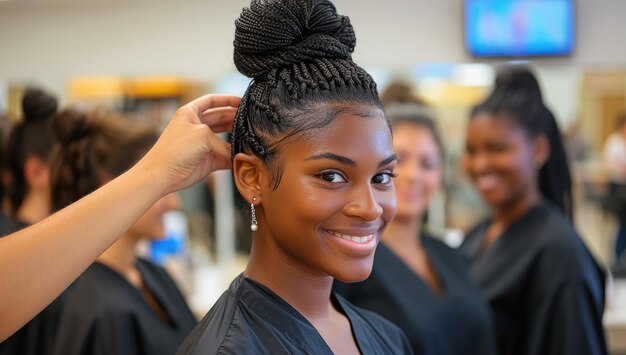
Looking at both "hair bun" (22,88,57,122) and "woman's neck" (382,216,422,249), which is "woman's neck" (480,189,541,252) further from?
"hair bun" (22,88,57,122)

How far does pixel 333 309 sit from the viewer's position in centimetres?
128

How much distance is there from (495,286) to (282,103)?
1403mm

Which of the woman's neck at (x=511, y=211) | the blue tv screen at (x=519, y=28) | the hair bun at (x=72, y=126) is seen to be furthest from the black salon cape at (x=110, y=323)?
the blue tv screen at (x=519, y=28)

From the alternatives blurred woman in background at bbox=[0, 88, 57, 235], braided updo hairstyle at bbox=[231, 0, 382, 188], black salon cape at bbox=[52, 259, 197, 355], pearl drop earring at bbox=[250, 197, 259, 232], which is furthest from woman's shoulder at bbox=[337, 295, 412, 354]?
blurred woman in background at bbox=[0, 88, 57, 235]

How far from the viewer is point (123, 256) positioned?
6.54ft

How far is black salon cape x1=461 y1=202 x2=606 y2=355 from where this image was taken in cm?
212

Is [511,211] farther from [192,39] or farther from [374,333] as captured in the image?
[192,39]

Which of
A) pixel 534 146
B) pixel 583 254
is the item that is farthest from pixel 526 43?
pixel 583 254

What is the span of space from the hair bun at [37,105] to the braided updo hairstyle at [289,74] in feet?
5.47

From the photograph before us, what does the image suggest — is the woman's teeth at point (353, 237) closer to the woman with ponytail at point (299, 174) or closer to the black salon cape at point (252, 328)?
the woman with ponytail at point (299, 174)

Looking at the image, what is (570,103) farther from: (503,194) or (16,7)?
(16,7)

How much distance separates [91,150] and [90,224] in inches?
40.4

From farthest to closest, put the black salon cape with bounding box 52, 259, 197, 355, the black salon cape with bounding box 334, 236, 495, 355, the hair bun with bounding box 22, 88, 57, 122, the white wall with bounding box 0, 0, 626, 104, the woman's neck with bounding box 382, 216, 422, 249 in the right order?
1. the white wall with bounding box 0, 0, 626, 104
2. the hair bun with bounding box 22, 88, 57, 122
3. the woman's neck with bounding box 382, 216, 422, 249
4. the black salon cape with bounding box 334, 236, 495, 355
5. the black salon cape with bounding box 52, 259, 197, 355

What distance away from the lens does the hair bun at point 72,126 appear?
2.05 metres
